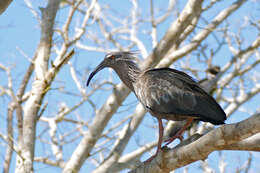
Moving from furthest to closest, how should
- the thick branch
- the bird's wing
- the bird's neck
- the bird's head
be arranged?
the bird's head
the bird's neck
the bird's wing
the thick branch

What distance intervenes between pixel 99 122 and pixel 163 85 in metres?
1.76

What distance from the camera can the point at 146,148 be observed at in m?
8.12

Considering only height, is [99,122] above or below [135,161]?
above

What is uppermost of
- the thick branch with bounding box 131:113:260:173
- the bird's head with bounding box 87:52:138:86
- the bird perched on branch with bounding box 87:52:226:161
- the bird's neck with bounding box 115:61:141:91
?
the bird's head with bounding box 87:52:138:86

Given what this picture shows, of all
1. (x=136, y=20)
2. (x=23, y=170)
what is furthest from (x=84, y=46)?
(x=23, y=170)

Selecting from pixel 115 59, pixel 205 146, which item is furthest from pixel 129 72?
pixel 205 146

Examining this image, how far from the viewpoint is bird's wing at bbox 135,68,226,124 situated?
18.3ft

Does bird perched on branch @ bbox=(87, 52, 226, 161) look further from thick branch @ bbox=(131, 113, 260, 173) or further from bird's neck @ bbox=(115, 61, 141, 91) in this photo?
thick branch @ bbox=(131, 113, 260, 173)

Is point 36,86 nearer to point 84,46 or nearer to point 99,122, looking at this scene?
point 99,122

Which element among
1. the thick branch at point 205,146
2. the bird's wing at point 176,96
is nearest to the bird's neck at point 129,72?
the bird's wing at point 176,96

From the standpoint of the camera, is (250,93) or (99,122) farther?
(250,93)

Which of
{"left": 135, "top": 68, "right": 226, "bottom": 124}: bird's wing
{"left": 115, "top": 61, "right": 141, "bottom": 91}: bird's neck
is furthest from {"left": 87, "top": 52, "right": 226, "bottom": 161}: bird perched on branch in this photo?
{"left": 115, "top": 61, "right": 141, "bottom": 91}: bird's neck

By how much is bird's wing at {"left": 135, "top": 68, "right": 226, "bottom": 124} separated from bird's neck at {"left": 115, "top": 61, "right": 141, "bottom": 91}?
372 millimetres

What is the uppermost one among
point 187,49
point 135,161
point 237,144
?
point 187,49
